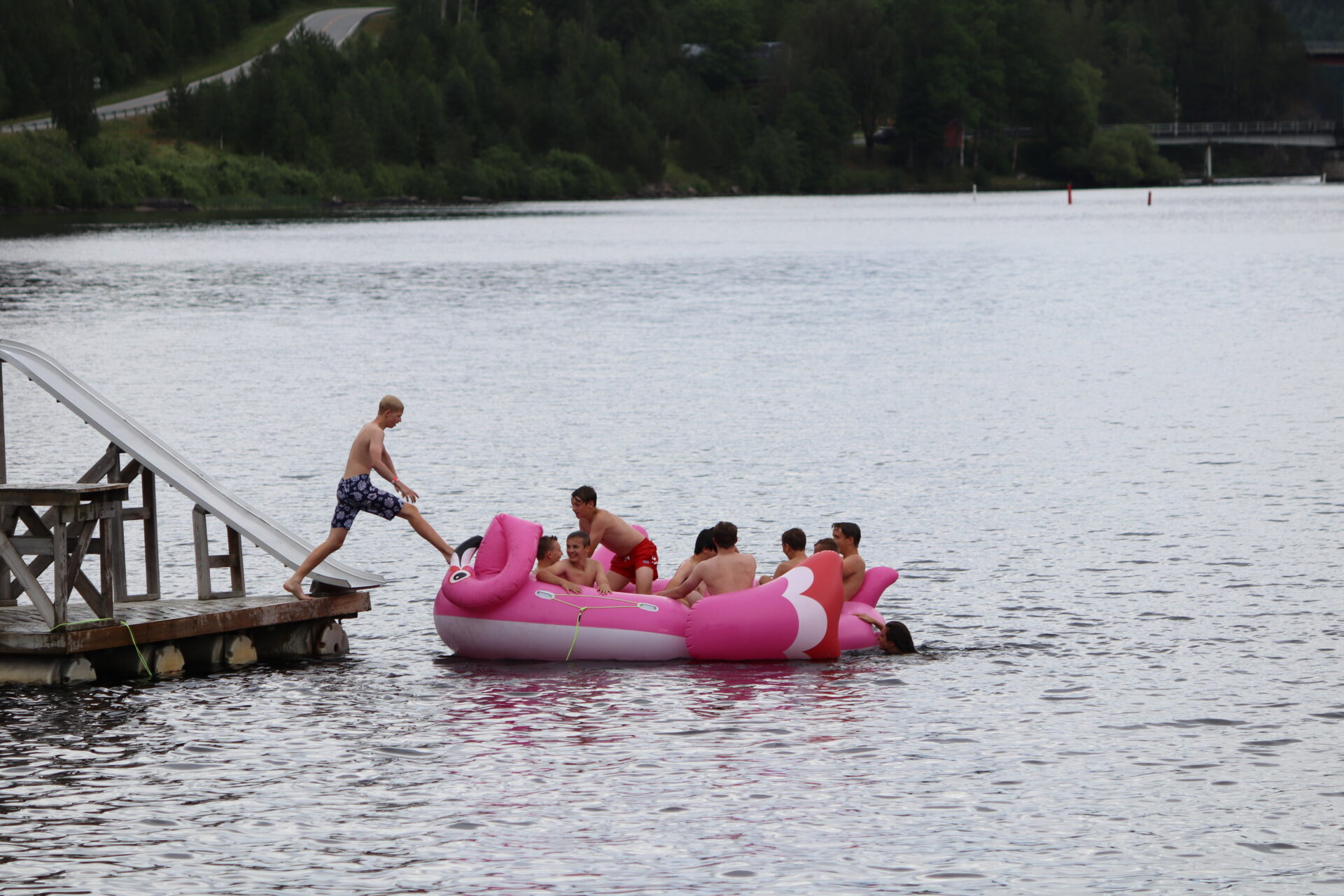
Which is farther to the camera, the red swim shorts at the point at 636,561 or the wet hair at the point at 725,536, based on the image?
the red swim shorts at the point at 636,561

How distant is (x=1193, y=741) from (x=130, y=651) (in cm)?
900

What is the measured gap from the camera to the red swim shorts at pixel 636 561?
56.4 feet

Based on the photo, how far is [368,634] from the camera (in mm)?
17562

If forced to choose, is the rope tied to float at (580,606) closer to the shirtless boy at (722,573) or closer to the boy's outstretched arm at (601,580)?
the boy's outstretched arm at (601,580)

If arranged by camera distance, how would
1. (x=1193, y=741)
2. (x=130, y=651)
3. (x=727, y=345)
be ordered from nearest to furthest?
(x=1193, y=741)
(x=130, y=651)
(x=727, y=345)

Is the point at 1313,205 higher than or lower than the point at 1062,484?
higher

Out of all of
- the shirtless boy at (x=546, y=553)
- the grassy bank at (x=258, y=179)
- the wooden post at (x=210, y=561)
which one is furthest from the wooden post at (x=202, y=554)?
the grassy bank at (x=258, y=179)

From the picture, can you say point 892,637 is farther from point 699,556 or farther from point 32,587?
point 32,587

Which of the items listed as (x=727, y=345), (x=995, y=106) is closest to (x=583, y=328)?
(x=727, y=345)

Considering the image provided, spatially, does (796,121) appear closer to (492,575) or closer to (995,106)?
(995,106)

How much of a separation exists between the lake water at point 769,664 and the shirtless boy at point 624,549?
4.75 feet

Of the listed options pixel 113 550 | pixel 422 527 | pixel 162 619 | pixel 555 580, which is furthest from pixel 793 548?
pixel 113 550

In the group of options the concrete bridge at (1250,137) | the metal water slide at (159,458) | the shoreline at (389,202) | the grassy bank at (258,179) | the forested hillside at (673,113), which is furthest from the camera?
the concrete bridge at (1250,137)

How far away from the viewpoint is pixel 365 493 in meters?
16.1
